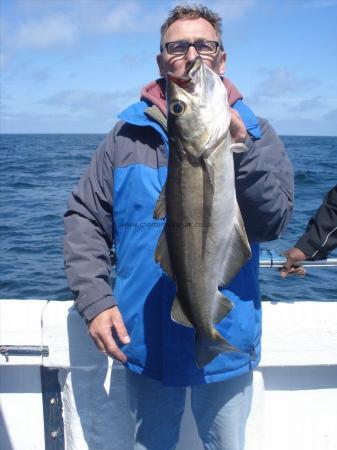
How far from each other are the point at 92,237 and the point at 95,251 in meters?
0.08

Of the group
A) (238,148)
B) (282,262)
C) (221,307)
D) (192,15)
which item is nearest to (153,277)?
(221,307)

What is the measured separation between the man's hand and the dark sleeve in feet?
4.82

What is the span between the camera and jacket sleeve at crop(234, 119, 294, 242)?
88.4 inches

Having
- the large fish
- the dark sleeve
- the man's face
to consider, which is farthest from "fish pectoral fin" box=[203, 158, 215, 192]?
the dark sleeve

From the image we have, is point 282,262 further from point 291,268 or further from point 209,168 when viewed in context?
point 209,168

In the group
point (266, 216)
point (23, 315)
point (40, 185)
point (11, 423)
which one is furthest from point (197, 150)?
point (40, 185)

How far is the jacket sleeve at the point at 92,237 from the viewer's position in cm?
254

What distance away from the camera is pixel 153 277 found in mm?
2576

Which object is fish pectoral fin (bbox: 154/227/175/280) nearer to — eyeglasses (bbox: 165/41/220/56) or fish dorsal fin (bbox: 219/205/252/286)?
fish dorsal fin (bbox: 219/205/252/286)

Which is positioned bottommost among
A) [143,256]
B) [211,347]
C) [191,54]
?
[211,347]

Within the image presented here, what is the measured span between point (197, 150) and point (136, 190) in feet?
2.01

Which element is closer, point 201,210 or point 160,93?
point 201,210

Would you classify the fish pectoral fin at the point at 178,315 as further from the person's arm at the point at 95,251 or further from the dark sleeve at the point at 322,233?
the dark sleeve at the point at 322,233

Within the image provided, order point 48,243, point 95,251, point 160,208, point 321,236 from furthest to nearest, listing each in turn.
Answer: point 48,243 → point 321,236 → point 95,251 → point 160,208
